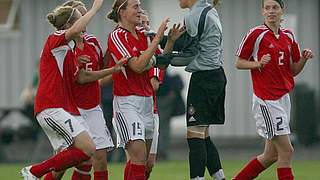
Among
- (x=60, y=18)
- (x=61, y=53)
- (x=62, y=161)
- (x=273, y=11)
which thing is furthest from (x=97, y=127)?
(x=273, y=11)

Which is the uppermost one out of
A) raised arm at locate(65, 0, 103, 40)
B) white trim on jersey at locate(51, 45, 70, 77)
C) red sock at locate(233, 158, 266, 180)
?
raised arm at locate(65, 0, 103, 40)

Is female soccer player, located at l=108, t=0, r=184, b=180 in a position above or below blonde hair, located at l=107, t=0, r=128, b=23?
below

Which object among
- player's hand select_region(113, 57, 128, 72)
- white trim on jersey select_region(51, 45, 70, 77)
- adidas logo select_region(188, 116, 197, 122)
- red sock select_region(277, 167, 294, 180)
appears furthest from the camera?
red sock select_region(277, 167, 294, 180)

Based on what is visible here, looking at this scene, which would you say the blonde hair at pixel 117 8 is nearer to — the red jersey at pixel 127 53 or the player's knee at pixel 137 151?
the red jersey at pixel 127 53

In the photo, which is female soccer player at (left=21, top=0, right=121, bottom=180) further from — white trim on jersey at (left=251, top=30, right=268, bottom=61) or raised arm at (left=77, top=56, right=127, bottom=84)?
white trim on jersey at (left=251, top=30, right=268, bottom=61)

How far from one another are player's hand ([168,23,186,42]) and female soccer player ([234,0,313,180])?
99 cm

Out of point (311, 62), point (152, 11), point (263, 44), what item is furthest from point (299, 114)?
point (263, 44)

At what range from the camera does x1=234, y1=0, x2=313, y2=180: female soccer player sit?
12719mm

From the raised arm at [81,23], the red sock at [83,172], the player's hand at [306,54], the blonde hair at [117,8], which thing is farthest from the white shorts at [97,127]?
the player's hand at [306,54]

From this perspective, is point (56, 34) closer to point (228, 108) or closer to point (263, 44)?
point (263, 44)

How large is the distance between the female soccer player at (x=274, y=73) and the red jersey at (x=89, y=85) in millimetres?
1519

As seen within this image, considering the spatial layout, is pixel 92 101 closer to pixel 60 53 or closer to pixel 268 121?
pixel 60 53

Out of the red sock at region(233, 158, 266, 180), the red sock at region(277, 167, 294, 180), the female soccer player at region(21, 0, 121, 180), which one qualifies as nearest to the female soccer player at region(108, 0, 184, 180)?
the female soccer player at region(21, 0, 121, 180)

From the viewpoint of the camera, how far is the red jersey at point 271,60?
12773mm
